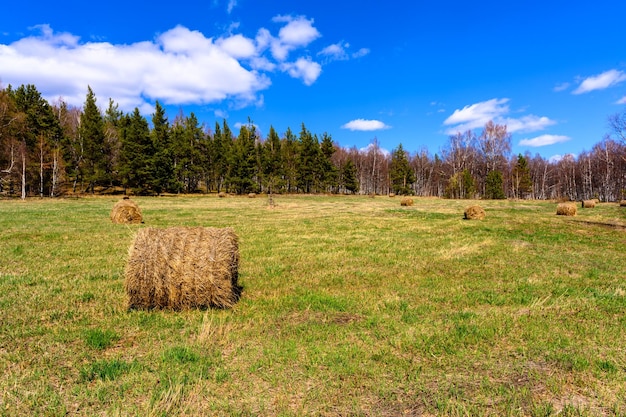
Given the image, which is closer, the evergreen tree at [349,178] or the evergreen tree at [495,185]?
the evergreen tree at [495,185]

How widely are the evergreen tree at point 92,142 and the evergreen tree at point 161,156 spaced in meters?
8.10

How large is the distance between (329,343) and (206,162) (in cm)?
7757

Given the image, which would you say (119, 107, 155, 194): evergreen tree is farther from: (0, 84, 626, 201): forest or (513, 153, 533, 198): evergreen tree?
(513, 153, 533, 198): evergreen tree

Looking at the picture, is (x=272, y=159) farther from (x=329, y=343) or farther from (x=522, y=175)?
(x=329, y=343)

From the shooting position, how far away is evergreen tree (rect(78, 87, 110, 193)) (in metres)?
56.9

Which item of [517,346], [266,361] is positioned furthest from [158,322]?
[517,346]

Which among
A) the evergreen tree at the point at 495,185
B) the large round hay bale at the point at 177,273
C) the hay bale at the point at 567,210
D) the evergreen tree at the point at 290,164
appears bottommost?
the large round hay bale at the point at 177,273

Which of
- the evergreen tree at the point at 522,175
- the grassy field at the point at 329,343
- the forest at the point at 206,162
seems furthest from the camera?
the evergreen tree at the point at 522,175

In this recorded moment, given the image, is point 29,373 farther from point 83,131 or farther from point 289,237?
point 83,131

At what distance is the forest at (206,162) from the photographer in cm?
5019

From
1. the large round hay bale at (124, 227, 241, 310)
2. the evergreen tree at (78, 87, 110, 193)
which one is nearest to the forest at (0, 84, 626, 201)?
the evergreen tree at (78, 87, 110, 193)

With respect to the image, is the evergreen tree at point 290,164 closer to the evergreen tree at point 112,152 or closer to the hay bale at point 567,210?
the evergreen tree at point 112,152

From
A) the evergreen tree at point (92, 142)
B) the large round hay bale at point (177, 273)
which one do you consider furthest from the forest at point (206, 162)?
the large round hay bale at point (177, 273)

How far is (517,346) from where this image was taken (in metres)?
5.22
